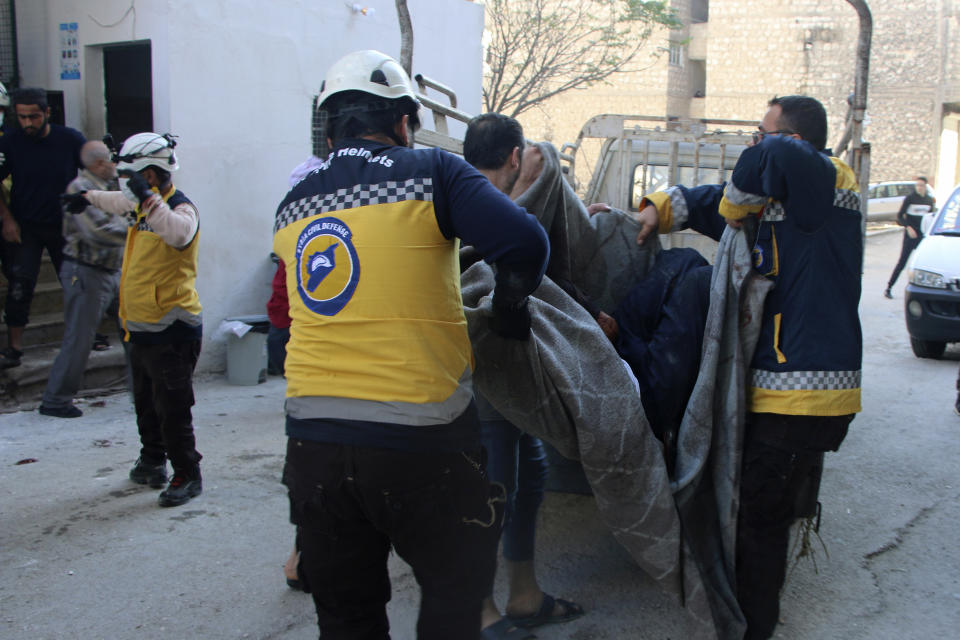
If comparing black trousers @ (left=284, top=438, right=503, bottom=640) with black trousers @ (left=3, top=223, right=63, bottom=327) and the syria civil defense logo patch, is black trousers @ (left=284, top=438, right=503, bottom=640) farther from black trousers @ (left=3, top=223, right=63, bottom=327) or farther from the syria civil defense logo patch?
black trousers @ (left=3, top=223, right=63, bottom=327)

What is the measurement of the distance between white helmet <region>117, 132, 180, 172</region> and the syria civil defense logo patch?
2518 mm

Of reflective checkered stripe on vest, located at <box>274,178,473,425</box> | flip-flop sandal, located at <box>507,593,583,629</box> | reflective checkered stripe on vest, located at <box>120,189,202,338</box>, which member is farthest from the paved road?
reflective checkered stripe on vest, located at <box>274,178,473,425</box>

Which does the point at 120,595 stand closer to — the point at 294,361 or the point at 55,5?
the point at 294,361

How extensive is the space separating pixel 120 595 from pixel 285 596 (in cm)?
67

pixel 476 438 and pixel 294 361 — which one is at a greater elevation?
pixel 294 361

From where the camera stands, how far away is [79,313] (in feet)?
19.4

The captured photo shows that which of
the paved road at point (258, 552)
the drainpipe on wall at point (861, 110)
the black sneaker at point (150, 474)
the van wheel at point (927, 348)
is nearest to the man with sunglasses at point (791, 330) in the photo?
the paved road at point (258, 552)

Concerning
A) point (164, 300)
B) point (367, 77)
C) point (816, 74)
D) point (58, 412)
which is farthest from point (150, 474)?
point (816, 74)

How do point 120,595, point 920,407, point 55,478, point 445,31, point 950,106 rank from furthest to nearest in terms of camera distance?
point 950,106 < point 445,31 < point 920,407 < point 55,478 < point 120,595

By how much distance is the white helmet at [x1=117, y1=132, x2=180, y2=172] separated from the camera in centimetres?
426

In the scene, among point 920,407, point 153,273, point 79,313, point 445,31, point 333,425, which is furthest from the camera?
point 445,31

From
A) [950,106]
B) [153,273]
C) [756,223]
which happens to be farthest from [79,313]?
[950,106]

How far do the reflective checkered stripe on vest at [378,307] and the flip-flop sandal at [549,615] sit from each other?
1.46 m

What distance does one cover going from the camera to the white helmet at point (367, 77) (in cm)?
220
